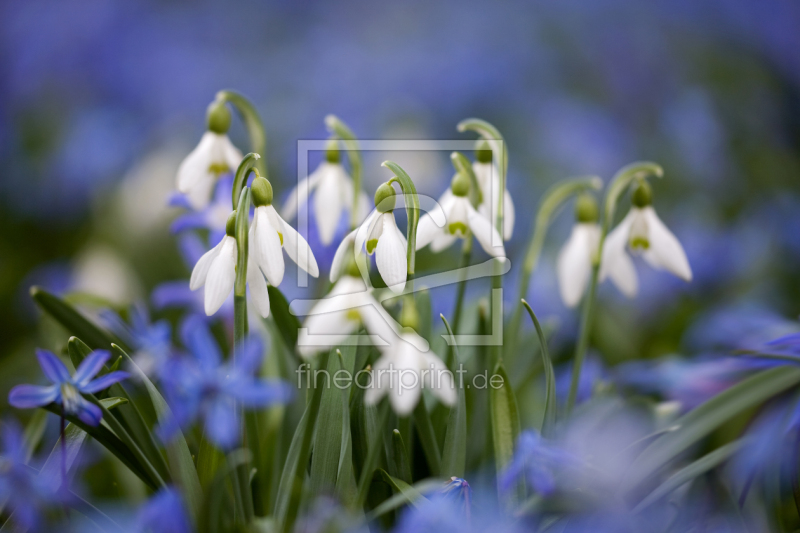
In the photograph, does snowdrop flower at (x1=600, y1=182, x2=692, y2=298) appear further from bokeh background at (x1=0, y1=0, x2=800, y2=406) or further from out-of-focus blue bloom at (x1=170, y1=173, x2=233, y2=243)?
out-of-focus blue bloom at (x1=170, y1=173, x2=233, y2=243)

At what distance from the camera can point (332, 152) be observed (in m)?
0.66

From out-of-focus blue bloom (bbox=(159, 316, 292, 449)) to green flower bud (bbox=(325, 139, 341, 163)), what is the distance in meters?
0.23

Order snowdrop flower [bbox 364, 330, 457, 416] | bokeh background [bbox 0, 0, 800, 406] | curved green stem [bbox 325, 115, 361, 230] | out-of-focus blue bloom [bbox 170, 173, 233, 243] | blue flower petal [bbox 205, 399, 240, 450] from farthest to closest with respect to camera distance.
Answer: bokeh background [bbox 0, 0, 800, 406] < out-of-focus blue bloom [bbox 170, 173, 233, 243] < curved green stem [bbox 325, 115, 361, 230] < blue flower petal [bbox 205, 399, 240, 450] < snowdrop flower [bbox 364, 330, 457, 416]

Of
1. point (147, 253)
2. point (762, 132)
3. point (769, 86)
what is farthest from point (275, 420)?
point (769, 86)

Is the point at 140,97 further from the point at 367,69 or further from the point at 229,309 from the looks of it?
the point at 229,309

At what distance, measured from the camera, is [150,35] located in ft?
7.44

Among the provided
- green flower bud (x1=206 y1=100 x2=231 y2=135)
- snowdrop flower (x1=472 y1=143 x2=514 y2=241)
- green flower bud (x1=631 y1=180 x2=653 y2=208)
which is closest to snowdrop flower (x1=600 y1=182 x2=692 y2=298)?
green flower bud (x1=631 y1=180 x2=653 y2=208)

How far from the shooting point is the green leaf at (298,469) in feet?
1.60

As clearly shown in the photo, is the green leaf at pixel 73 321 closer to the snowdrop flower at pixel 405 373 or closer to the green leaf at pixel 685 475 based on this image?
the snowdrop flower at pixel 405 373

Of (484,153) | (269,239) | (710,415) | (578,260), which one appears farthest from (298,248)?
(710,415)

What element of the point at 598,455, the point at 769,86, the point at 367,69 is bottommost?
the point at 598,455

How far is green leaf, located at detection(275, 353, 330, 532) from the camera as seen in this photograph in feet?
1.60

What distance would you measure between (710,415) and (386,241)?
1.34ft

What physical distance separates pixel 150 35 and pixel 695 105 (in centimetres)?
202
